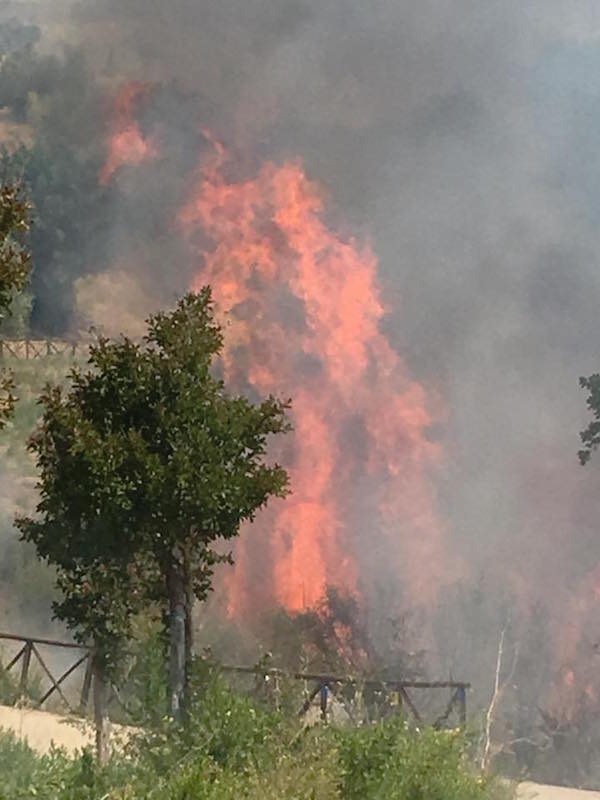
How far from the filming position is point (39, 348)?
124 feet

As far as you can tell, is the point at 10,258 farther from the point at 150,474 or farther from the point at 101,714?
the point at 101,714

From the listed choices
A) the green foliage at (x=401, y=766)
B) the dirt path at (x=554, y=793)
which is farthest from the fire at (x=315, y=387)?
the green foliage at (x=401, y=766)

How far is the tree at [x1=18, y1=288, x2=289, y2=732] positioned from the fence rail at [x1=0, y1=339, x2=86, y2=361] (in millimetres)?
24973

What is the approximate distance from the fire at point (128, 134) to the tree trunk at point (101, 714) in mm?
25005

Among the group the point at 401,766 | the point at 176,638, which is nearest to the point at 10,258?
the point at 176,638

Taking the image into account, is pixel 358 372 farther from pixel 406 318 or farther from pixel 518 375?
pixel 518 375

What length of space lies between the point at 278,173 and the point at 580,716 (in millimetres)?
18893

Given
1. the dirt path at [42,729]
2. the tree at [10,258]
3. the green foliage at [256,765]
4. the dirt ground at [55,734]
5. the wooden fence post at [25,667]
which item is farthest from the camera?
the wooden fence post at [25,667]

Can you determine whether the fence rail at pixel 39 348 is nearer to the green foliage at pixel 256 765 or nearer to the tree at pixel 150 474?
the tree at pixel 150 474

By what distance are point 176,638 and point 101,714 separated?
6.91ft

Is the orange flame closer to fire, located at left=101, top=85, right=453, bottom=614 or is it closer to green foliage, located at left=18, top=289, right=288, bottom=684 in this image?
fire, located at left=101, top=85, right=453, bottom=614

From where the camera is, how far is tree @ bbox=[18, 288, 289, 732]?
36.1 feet

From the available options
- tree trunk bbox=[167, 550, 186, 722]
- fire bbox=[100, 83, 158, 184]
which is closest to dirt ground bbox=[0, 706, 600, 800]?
tree trunk bbox=[167, 550, 186, 722]

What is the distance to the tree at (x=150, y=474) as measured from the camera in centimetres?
1099
